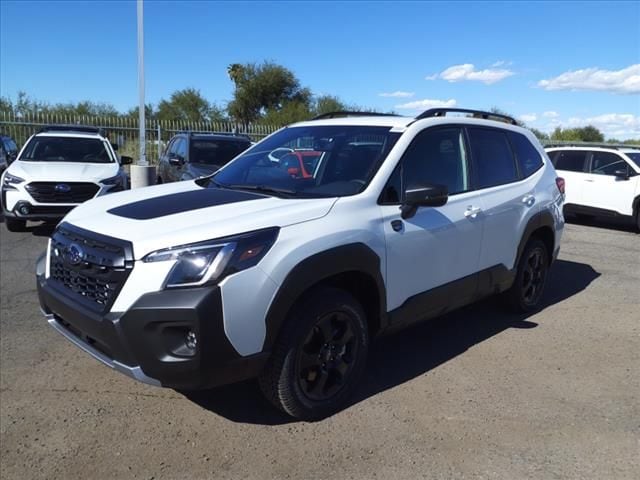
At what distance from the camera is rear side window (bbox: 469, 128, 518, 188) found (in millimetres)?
4570

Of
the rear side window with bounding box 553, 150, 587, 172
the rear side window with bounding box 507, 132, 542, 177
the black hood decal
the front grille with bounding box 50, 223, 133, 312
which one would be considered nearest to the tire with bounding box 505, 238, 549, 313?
the rear side window with bounding box 507, 132, 542, 177

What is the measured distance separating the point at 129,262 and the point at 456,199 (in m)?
2.45

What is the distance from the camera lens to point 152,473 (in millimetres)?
2887

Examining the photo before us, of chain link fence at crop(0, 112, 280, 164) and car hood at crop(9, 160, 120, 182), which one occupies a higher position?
chain link fence at crop(0, 112, 280, 164)

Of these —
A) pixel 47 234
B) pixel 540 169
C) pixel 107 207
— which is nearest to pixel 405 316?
pixel 107 207

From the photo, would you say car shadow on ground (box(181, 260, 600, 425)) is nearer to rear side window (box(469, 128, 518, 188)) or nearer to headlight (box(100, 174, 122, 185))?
rear side window (box(469, 128, 518, 188))

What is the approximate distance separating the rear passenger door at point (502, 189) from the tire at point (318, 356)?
4.97 ft

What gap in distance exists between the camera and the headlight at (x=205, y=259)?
2773 mm

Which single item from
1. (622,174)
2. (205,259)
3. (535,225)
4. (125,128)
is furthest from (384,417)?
(125,128)

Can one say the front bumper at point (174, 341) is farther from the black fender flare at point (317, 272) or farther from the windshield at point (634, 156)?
the windshield at point (634, 156)

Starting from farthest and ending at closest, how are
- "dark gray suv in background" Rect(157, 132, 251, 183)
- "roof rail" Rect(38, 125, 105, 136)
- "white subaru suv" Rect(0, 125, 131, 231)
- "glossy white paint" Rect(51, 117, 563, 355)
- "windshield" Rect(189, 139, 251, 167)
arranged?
"roof rail" Rect(38, 125, 105, 136) < "windshield" Rect(189, 139, 251, 167) < "dark gray suv in background" Rect(157, 132, 251, 183) < "white subaru suv" Rect(0, 125, 131, 231) < "glossy white paint" Rect(51, 117, 563, 355)

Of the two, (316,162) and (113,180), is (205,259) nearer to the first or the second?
(316,162)

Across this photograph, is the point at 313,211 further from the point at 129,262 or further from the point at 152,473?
A: the point at 152,473

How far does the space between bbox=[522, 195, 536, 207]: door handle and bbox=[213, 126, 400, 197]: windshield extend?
66.9 inches
